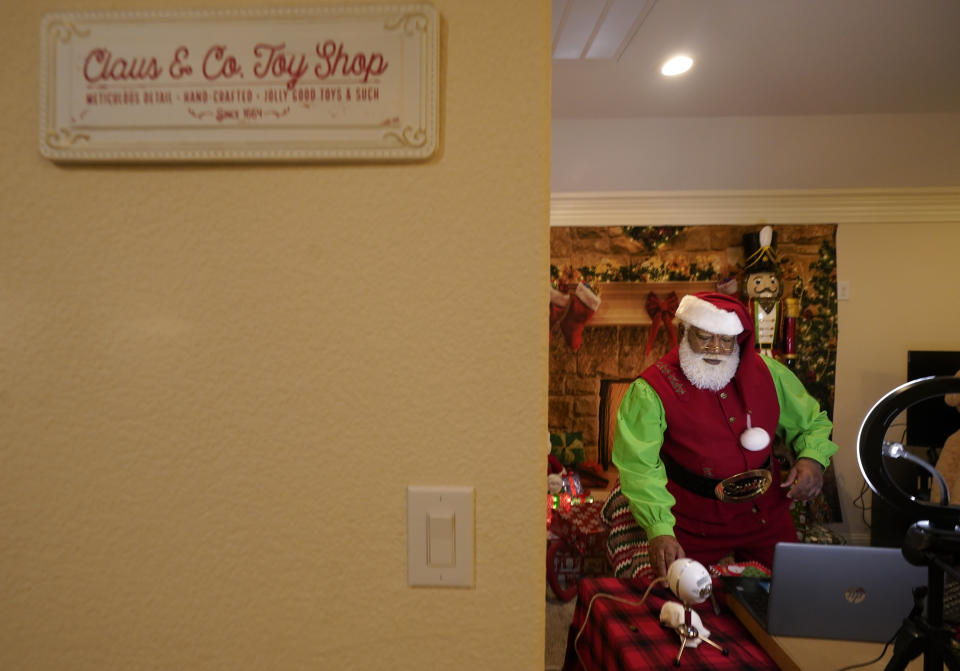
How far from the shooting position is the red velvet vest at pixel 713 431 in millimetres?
1700

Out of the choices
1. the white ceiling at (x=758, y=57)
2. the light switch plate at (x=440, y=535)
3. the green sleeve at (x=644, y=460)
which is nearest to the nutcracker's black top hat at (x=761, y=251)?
the white ceiling at (x=758, y=57)

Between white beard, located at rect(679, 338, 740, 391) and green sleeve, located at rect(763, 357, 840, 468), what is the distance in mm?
165

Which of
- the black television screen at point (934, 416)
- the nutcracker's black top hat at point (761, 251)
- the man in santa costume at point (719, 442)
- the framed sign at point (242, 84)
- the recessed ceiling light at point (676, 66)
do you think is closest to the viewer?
the framed sign at point (242, 84)

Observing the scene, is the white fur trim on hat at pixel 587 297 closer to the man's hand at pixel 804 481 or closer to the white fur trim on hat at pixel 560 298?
the white fur trim on hat at pixel 560 298

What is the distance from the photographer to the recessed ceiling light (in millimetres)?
2395

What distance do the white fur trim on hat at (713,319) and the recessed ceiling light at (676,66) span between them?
1.24 metres

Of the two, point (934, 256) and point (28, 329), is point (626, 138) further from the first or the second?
point (28, 329)

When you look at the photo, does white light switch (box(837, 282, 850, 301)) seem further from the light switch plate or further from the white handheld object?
the light switch plate

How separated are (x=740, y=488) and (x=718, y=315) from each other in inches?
23.2

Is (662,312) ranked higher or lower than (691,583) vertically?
higher

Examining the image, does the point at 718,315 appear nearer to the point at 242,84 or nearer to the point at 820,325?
the point at 242,84

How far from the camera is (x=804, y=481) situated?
5.62 ft

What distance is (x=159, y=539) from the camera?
62 cm

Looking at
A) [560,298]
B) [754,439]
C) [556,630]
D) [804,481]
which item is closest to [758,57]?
[560,298]
